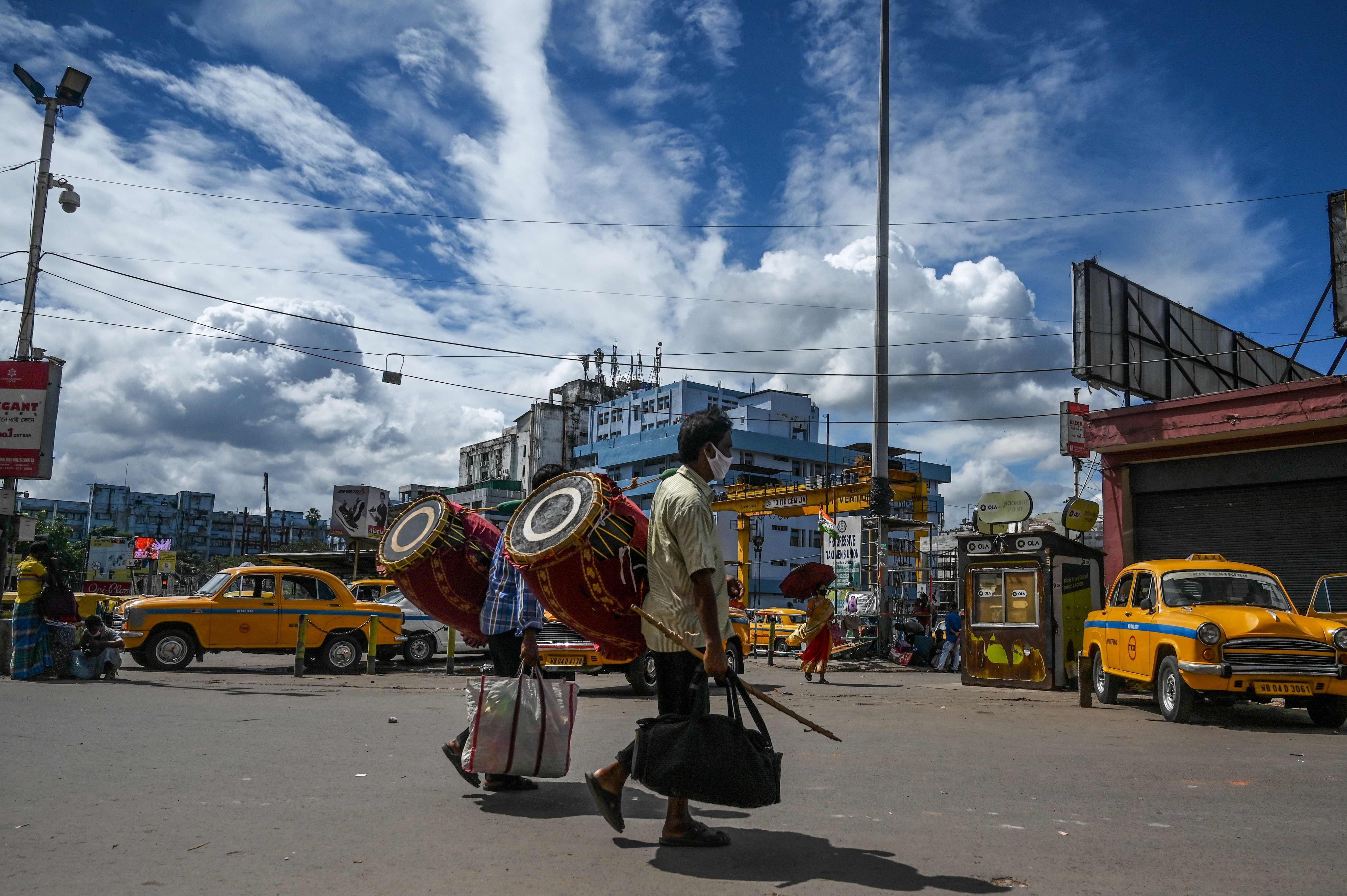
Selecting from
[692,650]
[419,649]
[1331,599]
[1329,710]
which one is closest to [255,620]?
[419,649]

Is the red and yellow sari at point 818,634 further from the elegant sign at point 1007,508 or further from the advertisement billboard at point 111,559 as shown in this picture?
the advertisement billboard at point 111,559

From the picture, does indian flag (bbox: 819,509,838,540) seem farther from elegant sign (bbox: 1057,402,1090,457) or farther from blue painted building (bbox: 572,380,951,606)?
blue painted building (bbox: 572,380,951,606)

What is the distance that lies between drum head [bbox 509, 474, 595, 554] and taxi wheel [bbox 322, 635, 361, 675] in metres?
13.1

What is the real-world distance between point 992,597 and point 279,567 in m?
12.3

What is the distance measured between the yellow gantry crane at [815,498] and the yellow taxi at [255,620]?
14080 millimetres

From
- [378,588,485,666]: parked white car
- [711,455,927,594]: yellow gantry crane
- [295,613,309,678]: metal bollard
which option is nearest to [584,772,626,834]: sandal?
[295,613,309,678]: metal bollard

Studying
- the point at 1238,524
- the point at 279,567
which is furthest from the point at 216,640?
the point at 1238,524

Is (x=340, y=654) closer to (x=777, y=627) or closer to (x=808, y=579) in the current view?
(x=808, y=579)

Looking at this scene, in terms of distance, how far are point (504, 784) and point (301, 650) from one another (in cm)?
1099

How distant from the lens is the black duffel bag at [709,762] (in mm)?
4055

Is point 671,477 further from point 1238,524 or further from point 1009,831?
point 1238,524

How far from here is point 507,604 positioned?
5773 mm

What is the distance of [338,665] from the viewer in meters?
17.2

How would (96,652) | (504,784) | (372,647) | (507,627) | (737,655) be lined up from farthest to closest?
(372,647) → (737,655) → (96,652) → (507,627) → (504,784)
